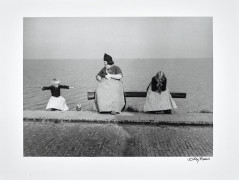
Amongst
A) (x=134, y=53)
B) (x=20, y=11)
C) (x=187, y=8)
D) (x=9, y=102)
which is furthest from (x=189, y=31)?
(x=9, y=102)

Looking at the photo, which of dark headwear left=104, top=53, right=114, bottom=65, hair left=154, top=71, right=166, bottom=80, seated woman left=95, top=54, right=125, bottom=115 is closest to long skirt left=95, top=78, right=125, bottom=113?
seated woman left=95, top=54, right=125, bottom=115

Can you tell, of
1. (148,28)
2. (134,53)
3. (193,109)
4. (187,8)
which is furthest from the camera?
(193,109)

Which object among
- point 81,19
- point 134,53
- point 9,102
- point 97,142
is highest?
point 81,19

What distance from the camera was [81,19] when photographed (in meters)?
7.96

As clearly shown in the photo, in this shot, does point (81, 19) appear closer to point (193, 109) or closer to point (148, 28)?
point (148, 28)

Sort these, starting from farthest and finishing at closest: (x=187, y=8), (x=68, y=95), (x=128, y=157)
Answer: (x=68, y=95) < (x=187, y=8) < (x=128, y=157)

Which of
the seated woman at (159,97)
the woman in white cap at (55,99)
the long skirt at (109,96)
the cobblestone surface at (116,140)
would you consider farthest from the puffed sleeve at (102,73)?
the cobblestone surface at (116,140)

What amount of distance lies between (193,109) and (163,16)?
3956 millimetres

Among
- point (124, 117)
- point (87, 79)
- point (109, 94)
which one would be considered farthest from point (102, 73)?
point (87, 79)

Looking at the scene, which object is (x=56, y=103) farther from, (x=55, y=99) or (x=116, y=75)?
(x=116, y=75)

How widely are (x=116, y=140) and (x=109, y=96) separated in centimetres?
178

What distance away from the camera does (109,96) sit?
8.77 m

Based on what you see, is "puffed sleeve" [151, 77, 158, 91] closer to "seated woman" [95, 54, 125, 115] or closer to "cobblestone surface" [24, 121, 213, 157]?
"seated woman" [95, 54, 125, 115]

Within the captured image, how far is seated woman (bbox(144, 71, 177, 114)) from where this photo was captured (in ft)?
28.7
